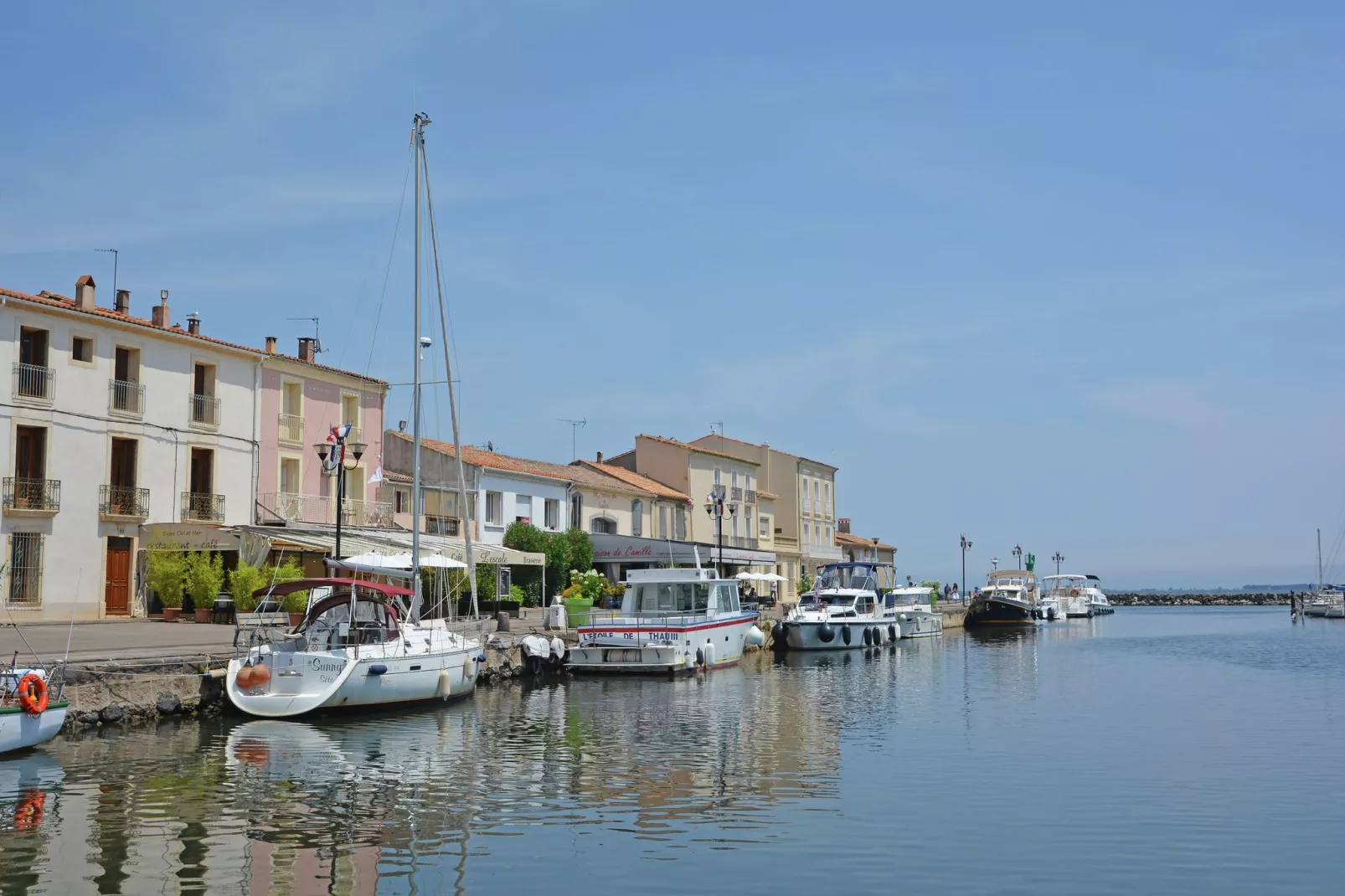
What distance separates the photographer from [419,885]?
11391 mm

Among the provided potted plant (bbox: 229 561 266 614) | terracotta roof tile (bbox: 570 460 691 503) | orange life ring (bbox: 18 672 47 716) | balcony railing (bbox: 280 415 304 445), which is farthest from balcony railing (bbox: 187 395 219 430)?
terracotta roof tile (bbox: 570 460 691 503)

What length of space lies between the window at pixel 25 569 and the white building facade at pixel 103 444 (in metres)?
0.03

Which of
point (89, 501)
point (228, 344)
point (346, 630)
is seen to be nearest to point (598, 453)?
point (228, 344)

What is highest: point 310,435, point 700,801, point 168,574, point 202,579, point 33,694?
point 310,435

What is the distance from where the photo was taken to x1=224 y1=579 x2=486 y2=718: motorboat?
22484 mm

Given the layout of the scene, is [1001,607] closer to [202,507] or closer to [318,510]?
[318,510]

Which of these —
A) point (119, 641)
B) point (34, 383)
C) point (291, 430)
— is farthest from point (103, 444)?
point (119, 641)

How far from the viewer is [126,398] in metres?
34.7

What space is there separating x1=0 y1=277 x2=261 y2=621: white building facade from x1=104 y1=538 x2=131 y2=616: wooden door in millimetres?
38

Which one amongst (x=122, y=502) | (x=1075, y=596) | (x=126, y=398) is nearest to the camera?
(x=122, y=502)

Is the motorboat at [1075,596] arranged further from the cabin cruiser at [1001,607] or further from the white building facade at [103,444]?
the white building facade at [103,444]

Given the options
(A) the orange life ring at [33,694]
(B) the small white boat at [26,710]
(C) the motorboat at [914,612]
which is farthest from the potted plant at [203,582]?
(C) the motorboat at [914,612]

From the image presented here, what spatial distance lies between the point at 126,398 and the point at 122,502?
117 inches

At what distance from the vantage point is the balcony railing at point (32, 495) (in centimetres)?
3133
